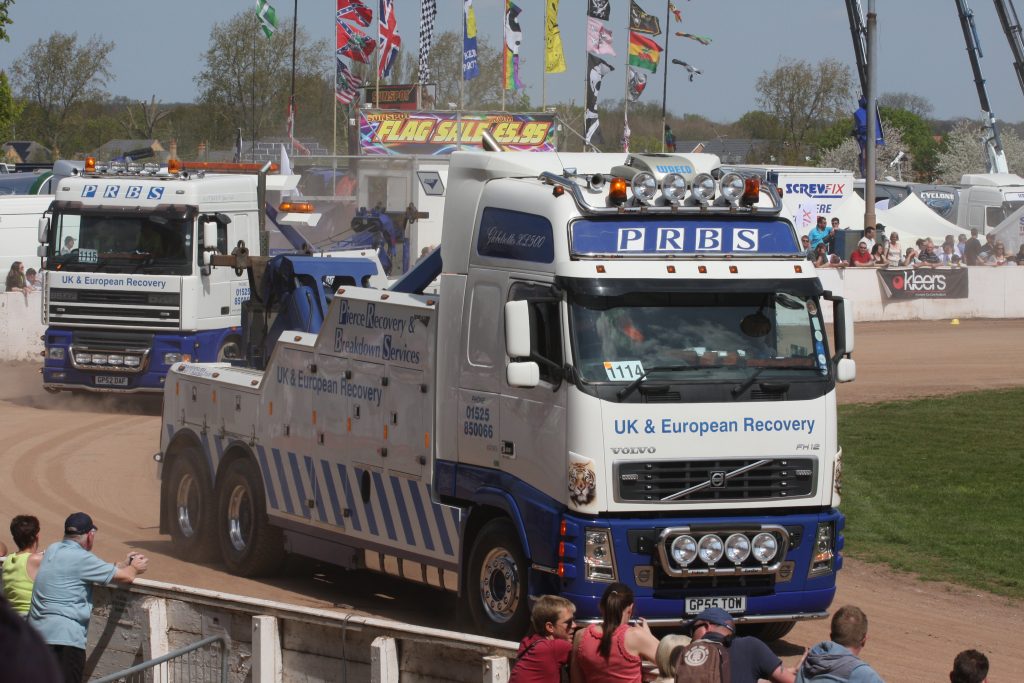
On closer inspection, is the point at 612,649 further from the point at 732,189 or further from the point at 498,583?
the point at 732,189

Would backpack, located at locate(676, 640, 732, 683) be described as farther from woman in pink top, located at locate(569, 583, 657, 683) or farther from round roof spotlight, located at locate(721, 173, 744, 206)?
round roof spotlight, located at locate(721, 173, 744, 206)


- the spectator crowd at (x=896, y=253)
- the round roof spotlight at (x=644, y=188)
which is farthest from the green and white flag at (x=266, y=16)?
the round roof spotlight at (x=644, y=188)

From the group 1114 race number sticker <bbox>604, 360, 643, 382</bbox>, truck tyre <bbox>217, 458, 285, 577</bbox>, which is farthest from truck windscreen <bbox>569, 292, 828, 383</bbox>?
truck tyre <bbox>217, 458, 285, 577</bbox>

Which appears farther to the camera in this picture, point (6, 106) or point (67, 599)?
point (6, 106)

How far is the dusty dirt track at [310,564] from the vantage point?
36.0 ft

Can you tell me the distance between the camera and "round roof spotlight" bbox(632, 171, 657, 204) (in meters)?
9.63

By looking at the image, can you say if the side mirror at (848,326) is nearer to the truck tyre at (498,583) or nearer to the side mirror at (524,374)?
the side mirror at (524,374)

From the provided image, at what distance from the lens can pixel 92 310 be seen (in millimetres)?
22125

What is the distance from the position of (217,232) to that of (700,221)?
1335cm

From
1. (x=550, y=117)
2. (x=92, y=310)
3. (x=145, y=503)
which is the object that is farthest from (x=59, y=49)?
(x=145, y=503)

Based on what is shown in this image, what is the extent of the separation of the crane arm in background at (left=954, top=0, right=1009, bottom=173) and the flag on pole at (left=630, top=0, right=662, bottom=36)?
78.3 feet

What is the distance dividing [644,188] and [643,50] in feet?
135

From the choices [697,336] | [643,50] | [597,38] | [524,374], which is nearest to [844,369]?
[697,336]

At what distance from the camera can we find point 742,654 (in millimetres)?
7492
